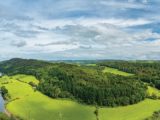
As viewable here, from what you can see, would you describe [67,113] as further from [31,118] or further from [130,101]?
[130,101]

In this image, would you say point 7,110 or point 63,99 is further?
point 63,99

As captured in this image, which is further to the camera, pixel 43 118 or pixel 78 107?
pixel 78 107

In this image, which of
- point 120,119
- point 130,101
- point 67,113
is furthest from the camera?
point 130,101

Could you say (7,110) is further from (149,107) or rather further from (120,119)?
(149,107)

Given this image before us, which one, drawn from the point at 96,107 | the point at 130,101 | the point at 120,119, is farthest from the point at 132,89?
the point at 120,119

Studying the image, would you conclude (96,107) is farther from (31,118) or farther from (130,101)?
(31,118)

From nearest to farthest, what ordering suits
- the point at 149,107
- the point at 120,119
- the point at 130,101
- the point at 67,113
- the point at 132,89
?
the point at 120,119, the point at 67,113, the point at 149,107, the point at 130,101, the point at 132,89

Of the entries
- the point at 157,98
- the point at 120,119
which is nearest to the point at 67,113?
the point at 120,119

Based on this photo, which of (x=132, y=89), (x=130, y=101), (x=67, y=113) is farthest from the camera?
(x=132, y=89)
